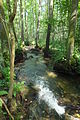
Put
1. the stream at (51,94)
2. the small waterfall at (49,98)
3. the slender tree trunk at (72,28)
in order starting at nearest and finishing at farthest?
the stream at (51,94)
the small waterfall at (49,98)
the slender tree trunk at (72,28)

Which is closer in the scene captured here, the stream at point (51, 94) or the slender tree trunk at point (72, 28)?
the stream at point (51, 94)

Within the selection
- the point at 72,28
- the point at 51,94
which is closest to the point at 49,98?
the point at 51,94

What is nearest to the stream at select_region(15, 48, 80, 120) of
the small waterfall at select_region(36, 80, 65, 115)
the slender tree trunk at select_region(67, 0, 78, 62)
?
the small waterfall at select_region(36, 80, 65, 115)

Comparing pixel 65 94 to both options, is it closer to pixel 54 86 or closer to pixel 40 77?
pixel 54 86

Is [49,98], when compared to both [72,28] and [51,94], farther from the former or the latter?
[72,28]

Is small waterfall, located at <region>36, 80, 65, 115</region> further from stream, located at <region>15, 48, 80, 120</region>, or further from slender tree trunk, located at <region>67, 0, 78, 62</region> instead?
slender tree trunk, located at <region>67, 0, 78, 62</region>

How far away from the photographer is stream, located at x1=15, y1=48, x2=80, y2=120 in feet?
16.4

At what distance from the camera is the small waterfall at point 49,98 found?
5332 millimetres

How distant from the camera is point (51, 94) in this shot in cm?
633

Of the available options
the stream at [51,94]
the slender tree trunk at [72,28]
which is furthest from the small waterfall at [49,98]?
the slender tree trunk at [72,28]

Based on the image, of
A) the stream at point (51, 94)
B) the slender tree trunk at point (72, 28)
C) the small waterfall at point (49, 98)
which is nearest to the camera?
the stream at point (51, 94)

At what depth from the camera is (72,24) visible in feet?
26.3

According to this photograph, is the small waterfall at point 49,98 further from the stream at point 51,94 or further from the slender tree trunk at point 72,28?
the slender tree trunk at point 72,28

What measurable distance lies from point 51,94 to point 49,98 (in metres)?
0.35
